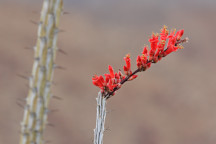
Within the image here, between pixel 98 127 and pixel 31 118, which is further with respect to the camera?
pixel 98 127

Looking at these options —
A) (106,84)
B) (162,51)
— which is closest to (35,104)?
(106,84)

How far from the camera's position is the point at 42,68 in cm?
121

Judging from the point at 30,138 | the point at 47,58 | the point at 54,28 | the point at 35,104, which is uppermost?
the point at 54,28

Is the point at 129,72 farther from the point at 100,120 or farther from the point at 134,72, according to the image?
the point at 100,120

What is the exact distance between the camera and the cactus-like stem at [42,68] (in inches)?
47.3

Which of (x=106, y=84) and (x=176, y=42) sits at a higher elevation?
(x=176, y=42)

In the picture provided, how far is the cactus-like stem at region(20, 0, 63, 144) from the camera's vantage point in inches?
47.3

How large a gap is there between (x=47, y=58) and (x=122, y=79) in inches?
19.3

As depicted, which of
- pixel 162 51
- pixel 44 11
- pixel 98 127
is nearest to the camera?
pixel 44 11

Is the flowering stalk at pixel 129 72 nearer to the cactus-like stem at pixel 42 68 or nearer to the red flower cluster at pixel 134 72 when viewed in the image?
the red flower cluster at pixel 134 72

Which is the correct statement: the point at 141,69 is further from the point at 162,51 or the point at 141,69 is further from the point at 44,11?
the point at 44,11

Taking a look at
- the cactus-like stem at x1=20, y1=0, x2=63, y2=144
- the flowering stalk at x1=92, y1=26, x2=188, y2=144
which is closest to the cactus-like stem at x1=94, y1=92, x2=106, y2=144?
the flowering stalk at x1=92, y1=26, x2=188, y2=144

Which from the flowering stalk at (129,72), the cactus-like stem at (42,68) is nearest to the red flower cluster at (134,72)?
the flowering stalk at (129,72)

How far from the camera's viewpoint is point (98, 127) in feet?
4.97
